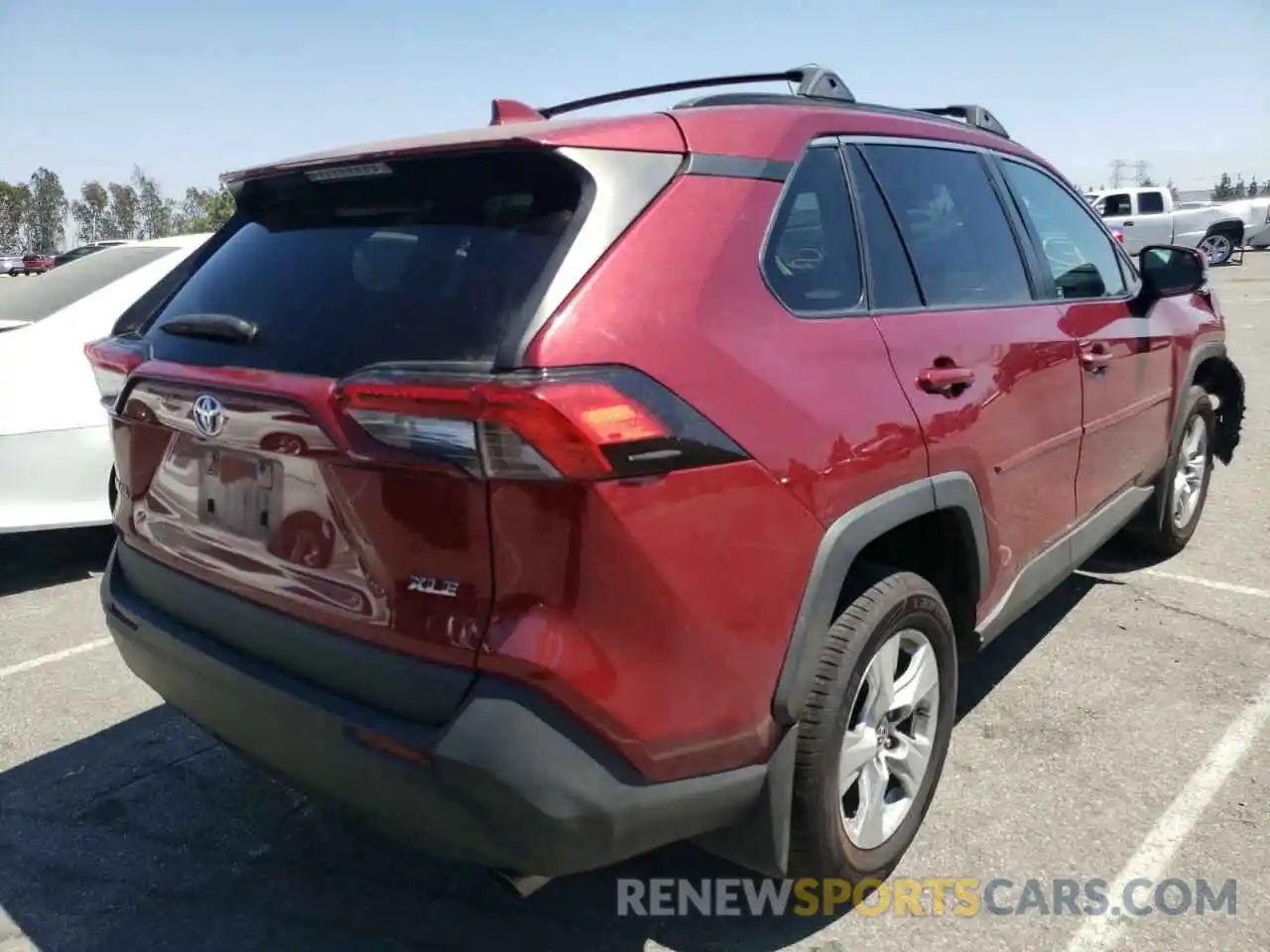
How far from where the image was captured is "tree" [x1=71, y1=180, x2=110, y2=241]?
9944 centimetres

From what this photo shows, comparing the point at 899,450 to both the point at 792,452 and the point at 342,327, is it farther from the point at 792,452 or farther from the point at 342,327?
the point at 342,327

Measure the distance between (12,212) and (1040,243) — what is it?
108 m

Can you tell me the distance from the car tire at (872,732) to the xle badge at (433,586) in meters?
0.84

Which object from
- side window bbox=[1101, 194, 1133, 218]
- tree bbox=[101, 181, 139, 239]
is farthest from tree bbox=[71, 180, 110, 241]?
side window bbox=[1101, 194, 1133, 218]

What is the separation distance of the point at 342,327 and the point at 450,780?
907 mm

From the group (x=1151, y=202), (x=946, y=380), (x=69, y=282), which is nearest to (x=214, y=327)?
(x=946, y=380)

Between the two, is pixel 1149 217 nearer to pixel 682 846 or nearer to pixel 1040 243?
pixel 1040 243

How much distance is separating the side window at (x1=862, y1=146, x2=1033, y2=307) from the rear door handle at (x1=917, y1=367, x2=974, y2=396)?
0.67 feet

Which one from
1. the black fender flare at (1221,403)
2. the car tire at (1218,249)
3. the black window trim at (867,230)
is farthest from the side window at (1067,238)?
the car tire at (1218,249)

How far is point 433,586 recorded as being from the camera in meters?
1.88

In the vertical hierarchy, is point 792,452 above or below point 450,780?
above

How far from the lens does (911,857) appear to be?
9.08 feet

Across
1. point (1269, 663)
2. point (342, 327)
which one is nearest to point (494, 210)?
point (342, 327)

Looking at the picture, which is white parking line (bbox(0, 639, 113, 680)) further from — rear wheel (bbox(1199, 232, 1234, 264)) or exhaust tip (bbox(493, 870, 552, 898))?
rear wheel (bbox(1199, 232, 1234, 264))
